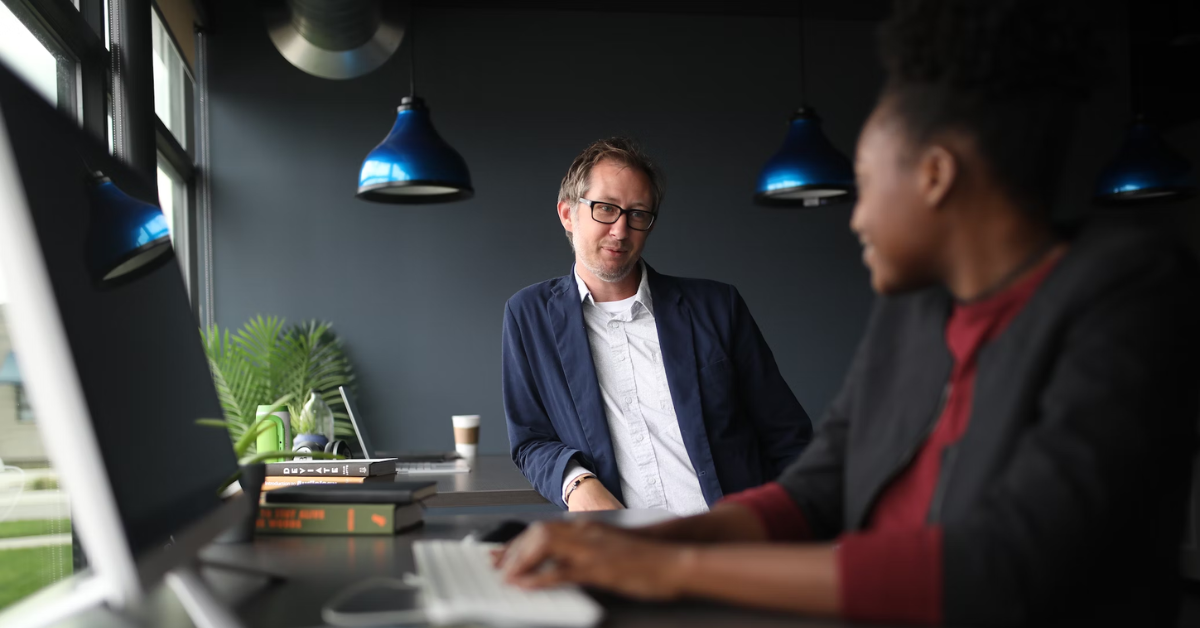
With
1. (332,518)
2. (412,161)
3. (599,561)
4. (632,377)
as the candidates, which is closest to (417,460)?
(412,161)

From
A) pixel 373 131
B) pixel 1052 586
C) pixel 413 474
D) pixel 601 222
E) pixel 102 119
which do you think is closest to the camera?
pixel 1052 586

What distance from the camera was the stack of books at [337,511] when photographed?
57.4 inches

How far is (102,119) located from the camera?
314 centimetres

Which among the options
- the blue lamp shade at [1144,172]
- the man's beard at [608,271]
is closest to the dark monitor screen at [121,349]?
the man's beard at [608,271]

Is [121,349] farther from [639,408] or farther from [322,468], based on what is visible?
[639,408]

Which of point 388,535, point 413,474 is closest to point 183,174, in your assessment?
point 413,474

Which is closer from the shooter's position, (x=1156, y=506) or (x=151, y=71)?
(x=1156, y=506)

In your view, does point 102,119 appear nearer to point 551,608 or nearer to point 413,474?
point 413,474

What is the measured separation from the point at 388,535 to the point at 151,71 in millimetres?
2503

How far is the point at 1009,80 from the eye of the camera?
927 millimetres

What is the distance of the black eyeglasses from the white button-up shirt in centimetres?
15

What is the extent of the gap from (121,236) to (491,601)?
558 millimetres

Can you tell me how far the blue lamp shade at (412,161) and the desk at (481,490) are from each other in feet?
3.76

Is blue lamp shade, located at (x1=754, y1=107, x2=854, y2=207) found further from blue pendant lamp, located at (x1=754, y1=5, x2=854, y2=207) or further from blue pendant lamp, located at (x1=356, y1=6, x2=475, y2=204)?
blue pendant lamp, located at (x1=356, y1=6, x2=475, y2=204)
